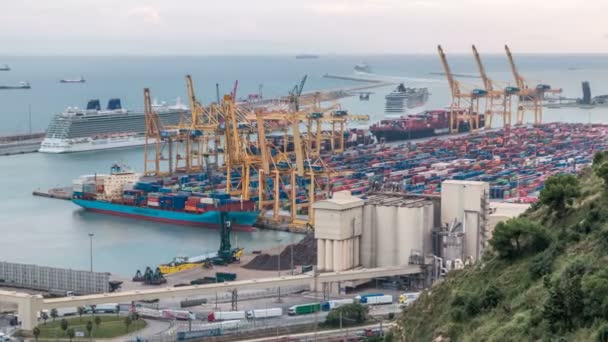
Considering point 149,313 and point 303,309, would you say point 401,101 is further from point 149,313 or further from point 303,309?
point 149,313

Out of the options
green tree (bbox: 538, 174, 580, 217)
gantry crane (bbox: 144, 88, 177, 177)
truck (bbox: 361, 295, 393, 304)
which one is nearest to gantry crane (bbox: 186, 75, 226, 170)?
gantry crane (bbox: 144, 88, 177, 177)

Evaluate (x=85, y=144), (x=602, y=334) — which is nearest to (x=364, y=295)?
(x=602, y=334)

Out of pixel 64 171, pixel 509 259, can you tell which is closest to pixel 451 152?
pixel 64 171

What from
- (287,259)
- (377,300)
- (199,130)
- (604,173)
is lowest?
(287,259)

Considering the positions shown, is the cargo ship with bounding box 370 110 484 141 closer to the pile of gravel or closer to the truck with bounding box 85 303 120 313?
the pile of gravel

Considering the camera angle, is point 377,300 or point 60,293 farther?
point 60,293

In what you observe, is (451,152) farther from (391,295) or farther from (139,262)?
(391,295)

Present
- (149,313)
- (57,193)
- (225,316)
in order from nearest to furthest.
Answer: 1. (225,316)
2. (149,313)
3. (57,193)
